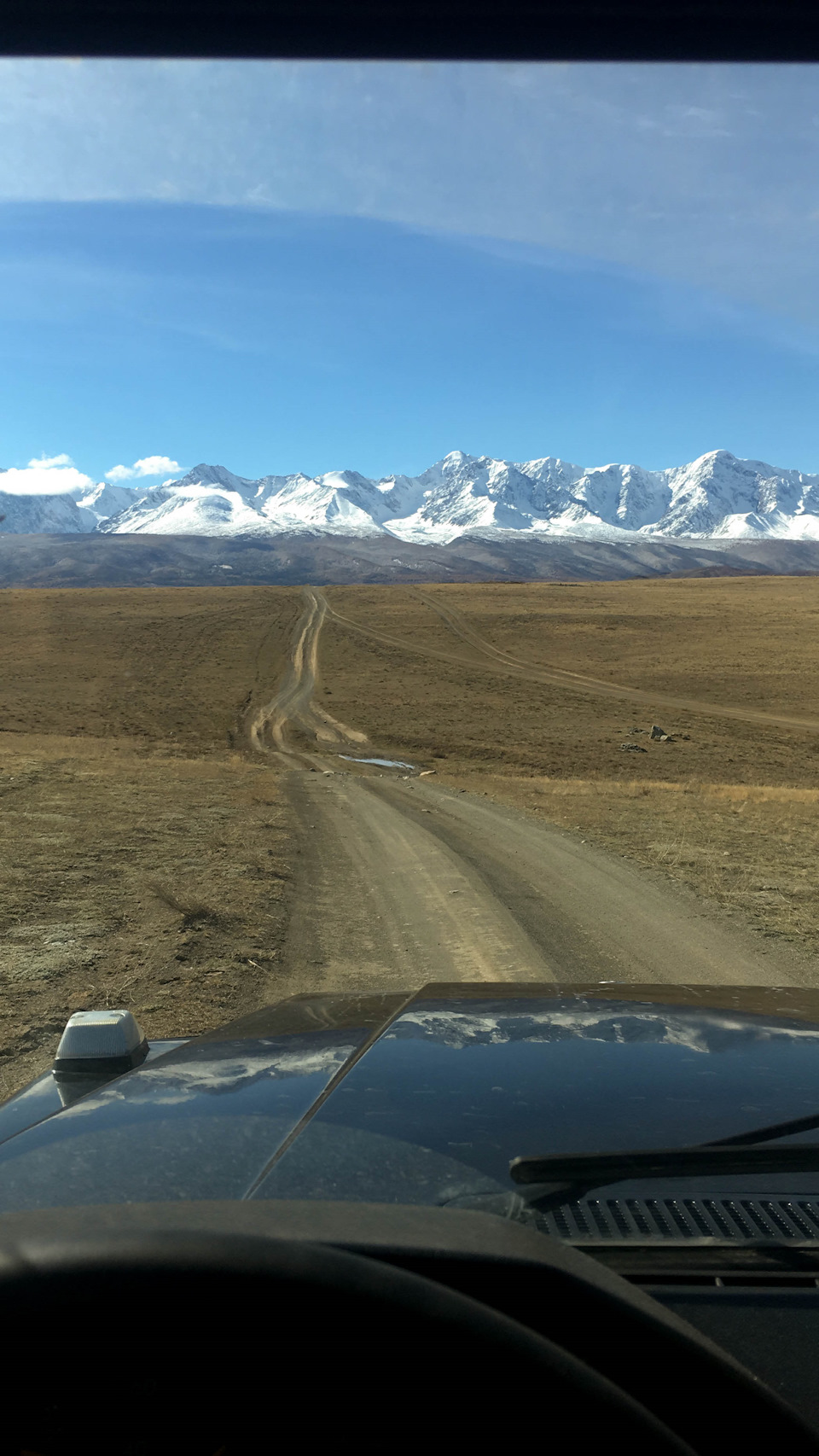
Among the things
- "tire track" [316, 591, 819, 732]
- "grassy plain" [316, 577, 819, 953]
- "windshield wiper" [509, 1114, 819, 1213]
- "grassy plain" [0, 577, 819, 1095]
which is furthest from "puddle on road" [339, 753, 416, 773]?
"windshield wiper" [509, 1114, 819, 1213]

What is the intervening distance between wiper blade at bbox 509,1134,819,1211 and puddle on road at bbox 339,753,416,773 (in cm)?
3022

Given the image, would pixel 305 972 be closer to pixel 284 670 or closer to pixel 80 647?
pixel 284 670

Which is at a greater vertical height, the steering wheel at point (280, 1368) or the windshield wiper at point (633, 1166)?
the steering wheel at point (280, 1368)

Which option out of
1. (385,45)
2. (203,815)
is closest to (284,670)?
(203,815)

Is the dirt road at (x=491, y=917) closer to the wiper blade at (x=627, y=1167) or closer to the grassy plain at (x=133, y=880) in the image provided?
the grassy plain at (x=133, y=880)

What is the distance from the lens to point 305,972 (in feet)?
28.5

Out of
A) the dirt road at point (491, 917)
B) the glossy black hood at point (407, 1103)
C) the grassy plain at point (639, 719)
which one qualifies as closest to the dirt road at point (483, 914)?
the dirt road at point (491, 917)

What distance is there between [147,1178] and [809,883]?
38.7 feet

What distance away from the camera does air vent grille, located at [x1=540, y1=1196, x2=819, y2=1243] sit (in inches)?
77.5

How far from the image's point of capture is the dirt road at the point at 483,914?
8695 millimetres

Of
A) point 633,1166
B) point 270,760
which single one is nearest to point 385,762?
point 270,760

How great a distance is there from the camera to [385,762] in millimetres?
34500

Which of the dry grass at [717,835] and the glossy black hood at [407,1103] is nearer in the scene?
the glossy black hood at [407,1103]

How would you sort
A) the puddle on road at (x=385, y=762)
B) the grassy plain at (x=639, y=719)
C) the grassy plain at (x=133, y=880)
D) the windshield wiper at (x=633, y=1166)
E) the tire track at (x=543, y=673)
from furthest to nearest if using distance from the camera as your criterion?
1. the tire track at (x=543, y=673)
2. the puddle on road at (x=385, y=762)
3. the grassy plain at (x=639, y=719)
4. the grassy plain at (x=133, y=880)
5. the windshield wiper at (x=633, y=1166)
